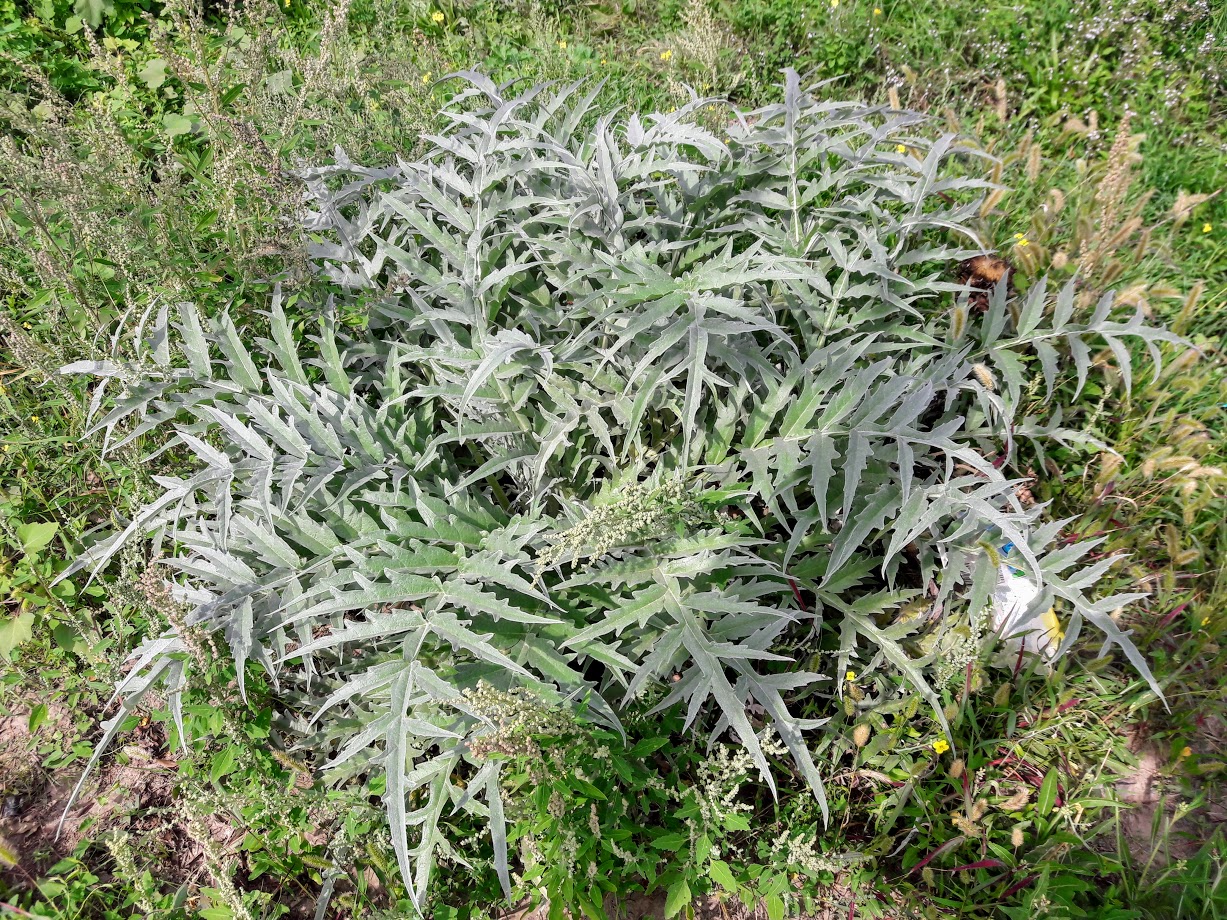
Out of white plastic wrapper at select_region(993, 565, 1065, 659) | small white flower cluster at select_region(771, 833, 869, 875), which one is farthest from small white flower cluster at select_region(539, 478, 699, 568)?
white plastic wrapper at select_region(993, 565, 1065, 659)

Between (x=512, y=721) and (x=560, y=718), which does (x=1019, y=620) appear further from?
(x=512, y=721)

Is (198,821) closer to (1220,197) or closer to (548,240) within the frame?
(548,240)

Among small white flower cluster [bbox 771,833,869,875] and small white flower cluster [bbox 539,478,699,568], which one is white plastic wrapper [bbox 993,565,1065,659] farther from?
small white flower cluster [bbox 539,478,699,568]

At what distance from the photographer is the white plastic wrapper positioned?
7.42 feet

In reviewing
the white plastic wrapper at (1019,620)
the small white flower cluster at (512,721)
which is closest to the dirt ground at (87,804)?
the small white flower cluster at (512,721)

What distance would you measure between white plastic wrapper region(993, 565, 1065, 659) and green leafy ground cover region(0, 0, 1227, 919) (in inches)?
4.9

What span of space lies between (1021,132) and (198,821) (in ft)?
15.2

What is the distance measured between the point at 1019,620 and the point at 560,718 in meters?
1.38

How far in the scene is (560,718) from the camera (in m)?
1.76

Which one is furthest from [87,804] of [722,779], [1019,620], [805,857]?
[1019,620]

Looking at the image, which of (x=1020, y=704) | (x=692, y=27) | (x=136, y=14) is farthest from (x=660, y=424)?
(x=136, y=14)

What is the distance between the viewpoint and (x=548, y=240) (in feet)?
7.59

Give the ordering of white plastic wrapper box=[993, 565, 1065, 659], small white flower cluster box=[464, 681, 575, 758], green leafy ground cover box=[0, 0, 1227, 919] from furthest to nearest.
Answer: white plastic wrapper box=[993, 565, 1065, 659] → green leafy ground cover box=[0, 0, 1227, 919] → small white flower cluster box=[464, 681, 575, 758]

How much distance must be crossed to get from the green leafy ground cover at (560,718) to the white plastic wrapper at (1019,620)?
0.12 metres
